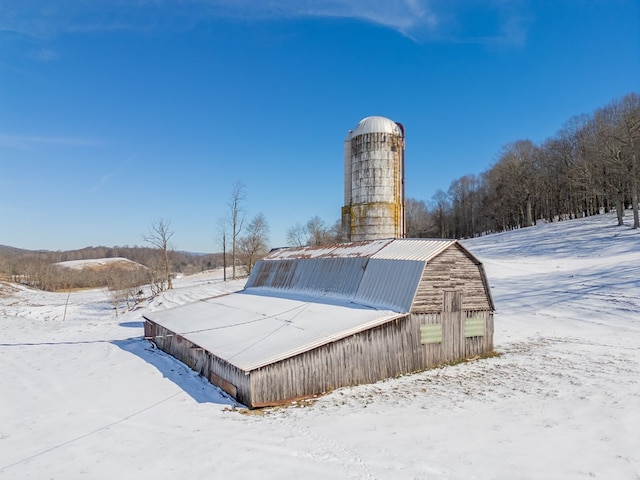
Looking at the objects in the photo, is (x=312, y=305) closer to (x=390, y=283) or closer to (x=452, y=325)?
(x=390, y=283)

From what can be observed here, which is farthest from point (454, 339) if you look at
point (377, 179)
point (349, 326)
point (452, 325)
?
point (377, 179)

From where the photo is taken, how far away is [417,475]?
7.09 m

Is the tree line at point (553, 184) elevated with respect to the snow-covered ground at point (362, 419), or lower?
elevated

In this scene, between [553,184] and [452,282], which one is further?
[553,184]

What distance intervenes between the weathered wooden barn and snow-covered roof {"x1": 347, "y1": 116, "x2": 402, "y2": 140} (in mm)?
5440

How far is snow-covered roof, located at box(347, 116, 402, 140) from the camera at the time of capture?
18.7m

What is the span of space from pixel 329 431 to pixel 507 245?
4107 centimetres

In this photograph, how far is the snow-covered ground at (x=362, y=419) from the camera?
7.60m

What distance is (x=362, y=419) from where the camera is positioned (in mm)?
9852

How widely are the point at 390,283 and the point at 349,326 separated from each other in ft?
9.63

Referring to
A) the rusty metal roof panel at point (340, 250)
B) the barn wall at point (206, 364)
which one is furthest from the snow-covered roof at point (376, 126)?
the barn wall at point (206, 364)

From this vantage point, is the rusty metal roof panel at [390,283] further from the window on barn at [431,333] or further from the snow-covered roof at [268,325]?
the window on barn at [431,333]

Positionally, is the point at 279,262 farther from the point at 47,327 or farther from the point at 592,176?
the point at 592,176

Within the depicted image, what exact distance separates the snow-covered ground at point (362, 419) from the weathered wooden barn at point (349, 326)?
0.62 m
